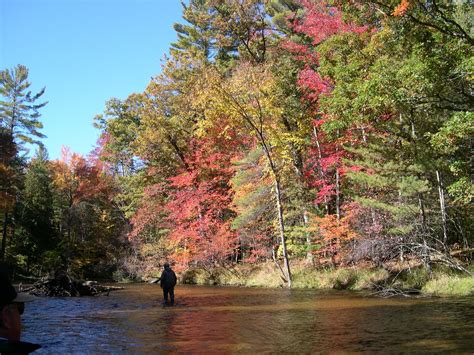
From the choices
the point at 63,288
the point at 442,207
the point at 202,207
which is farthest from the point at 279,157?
the point at 63,288

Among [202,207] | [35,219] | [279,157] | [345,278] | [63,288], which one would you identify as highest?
[279,157]

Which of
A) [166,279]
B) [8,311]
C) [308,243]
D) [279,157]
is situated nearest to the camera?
[8,311]

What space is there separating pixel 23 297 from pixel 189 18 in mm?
44414

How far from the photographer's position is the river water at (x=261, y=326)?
336 inches

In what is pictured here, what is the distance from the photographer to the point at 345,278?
21812 mm

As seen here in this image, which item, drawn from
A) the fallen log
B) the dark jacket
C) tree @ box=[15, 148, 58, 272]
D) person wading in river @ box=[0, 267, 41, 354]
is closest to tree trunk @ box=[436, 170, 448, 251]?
the dark jacket

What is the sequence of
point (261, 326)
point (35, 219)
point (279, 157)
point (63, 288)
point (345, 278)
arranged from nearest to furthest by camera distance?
point (261, 326)
point (63, 288)
point (345, 278)
point (279, 157)
point (35, 219)

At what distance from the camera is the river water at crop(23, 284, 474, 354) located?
852 cm

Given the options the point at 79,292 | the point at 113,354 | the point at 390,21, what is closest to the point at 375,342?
the point at 113,354

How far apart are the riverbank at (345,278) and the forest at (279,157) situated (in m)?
0.52

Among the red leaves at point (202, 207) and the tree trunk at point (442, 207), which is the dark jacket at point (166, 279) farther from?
the red leaves at point (202, 207)

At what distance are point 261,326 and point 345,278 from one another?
12.0 m

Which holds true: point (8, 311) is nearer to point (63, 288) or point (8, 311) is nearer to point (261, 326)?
point (261, 326)

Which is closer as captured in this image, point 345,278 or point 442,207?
point 442,207
